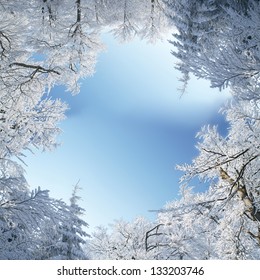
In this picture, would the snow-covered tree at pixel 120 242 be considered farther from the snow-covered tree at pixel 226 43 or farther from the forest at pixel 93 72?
the snow-covered tree at pixel 226 43

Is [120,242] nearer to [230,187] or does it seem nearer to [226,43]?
[230,187]

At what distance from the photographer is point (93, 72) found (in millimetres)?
7277

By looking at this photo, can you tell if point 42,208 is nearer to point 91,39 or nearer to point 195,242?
point 91,39

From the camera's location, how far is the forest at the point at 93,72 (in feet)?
9.85

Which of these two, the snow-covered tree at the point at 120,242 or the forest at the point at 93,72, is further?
the snow-covered tree at the point at 120,242

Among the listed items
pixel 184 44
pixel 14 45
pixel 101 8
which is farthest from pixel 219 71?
pixel 101 8

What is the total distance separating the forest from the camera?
300cm

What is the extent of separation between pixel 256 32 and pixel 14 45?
3749 mm

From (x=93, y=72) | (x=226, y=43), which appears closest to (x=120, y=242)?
(x=93, y=72)

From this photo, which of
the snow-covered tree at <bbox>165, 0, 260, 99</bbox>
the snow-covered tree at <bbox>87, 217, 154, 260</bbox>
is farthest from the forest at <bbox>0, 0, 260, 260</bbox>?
the snow-covered tree at <bbox>87, 217, 154, 260</bbox>

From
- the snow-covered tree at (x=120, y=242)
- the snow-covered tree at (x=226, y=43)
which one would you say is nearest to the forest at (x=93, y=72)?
the snow-covered tree at (x=226, y=43)

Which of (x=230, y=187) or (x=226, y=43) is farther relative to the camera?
(x=230, y=187)

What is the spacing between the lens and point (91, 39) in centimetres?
617

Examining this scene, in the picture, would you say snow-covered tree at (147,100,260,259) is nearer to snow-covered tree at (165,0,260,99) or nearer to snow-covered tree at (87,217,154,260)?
snow-covered tree at (165,0,260,99)
